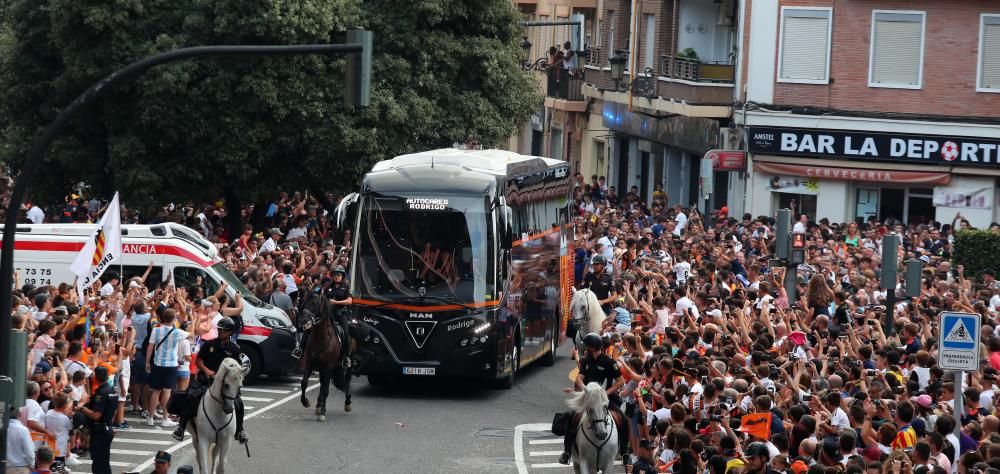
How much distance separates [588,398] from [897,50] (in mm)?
25756

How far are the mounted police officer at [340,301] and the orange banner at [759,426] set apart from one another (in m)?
8.62

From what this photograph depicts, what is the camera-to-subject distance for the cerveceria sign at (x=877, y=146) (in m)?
38.8

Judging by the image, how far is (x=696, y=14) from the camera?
1795 inches

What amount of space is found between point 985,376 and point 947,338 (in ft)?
4.44

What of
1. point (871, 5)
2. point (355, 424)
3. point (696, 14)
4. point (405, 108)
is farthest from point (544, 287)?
point (696, 14)

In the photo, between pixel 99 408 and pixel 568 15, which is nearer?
pixel 99 408

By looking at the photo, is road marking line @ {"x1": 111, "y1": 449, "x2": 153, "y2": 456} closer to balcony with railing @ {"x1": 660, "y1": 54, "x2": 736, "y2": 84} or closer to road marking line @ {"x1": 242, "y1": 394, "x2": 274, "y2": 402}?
road marking line @ {"x1": 242, "y1": 394, "x2": 274, "y2": 402}

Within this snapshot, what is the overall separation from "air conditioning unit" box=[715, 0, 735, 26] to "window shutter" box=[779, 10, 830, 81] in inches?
119

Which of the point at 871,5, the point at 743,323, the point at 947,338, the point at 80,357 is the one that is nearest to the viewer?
the point at 947,338

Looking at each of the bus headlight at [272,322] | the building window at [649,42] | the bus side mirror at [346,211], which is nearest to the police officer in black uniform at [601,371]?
the bus side mirror at [346,211]

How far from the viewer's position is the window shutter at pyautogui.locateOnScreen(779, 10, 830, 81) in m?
40.5

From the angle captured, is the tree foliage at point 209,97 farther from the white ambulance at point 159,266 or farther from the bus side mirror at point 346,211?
the bus side mirror at point 346,211

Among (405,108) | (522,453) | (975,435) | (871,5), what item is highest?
(871,5)

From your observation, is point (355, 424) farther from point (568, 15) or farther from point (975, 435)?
point (568, 15)
